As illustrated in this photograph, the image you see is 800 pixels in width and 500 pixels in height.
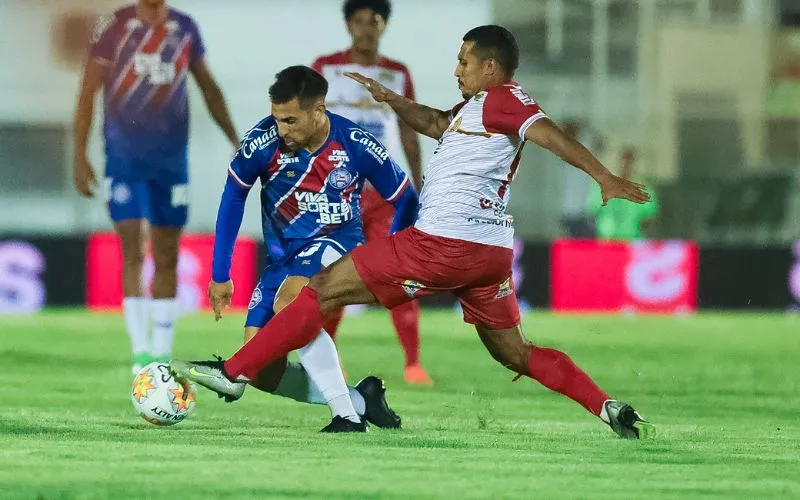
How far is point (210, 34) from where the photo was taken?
2045cm

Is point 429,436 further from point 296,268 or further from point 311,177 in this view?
point 311,177

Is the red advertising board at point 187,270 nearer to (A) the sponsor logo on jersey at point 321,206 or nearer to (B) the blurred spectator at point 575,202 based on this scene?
(B) the blurred spectator at point 575,202

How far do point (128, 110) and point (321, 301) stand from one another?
343cm

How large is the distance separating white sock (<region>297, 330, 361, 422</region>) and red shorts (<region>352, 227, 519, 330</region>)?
0.40 metres

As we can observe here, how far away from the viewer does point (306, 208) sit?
745cm

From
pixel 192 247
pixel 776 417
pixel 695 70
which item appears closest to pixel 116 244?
pixel 192 247

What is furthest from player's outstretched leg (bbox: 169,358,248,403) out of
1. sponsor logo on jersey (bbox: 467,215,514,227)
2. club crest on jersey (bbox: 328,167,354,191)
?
sponsor logo on jersey (bbox: 467,215,514,227)

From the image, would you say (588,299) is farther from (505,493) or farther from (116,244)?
(505,493)

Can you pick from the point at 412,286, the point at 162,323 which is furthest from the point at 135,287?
the point at 412,286

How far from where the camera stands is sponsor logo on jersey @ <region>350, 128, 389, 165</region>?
7398 mm

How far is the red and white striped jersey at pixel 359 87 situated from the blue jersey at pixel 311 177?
263cm

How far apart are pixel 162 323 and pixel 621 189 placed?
14.2ft

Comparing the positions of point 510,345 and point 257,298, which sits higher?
point 257,298

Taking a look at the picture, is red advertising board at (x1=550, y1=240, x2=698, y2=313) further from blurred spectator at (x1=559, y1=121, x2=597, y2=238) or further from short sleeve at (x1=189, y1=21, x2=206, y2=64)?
short sleeve at (x1=189, y1=21, x2=206, y2=64)
